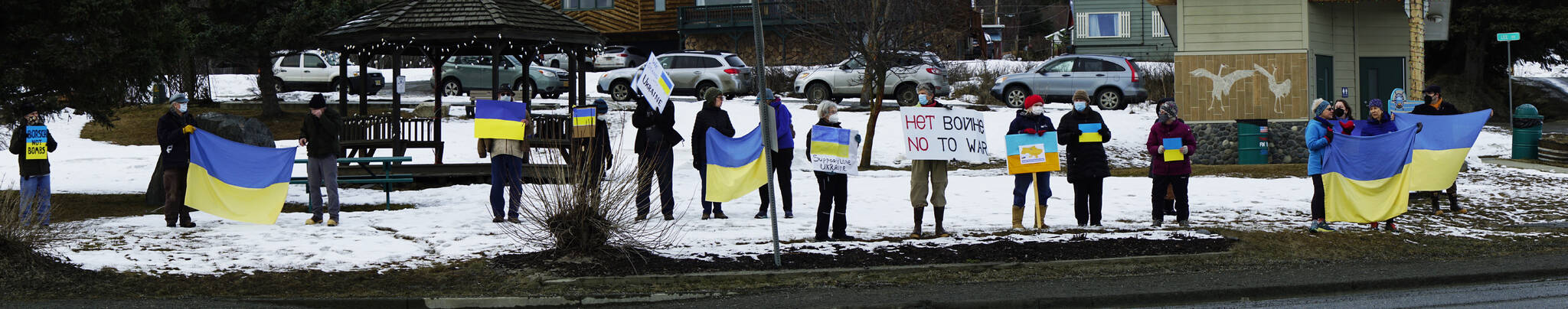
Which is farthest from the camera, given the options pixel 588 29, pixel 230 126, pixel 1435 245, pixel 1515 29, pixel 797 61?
pixel 797 61

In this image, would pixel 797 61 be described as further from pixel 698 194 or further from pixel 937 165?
pixel 937 165

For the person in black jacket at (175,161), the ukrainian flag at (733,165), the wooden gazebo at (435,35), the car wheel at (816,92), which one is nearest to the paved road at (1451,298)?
the ukrainian flag at (733,165)

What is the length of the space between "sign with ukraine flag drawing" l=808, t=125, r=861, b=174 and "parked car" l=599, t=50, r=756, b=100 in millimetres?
20569

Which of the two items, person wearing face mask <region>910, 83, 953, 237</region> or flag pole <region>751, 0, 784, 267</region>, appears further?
person wearing face mask <region>910, 83, 953, 237</region>

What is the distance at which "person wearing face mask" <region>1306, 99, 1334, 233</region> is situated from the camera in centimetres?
1195

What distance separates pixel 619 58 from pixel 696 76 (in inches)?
410

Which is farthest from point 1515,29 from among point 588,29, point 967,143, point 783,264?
point 783,264

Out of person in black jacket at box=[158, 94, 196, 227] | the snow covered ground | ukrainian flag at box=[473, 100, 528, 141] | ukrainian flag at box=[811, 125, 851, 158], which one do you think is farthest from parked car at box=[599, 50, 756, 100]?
ukrainian flag at box=[811, 125, 851, 158]

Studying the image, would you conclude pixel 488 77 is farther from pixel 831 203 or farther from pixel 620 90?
pixel 831 203

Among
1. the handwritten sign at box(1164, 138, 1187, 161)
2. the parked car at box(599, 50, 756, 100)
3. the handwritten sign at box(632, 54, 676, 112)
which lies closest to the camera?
the handwritten sign at box(632, 54, 676, 112)

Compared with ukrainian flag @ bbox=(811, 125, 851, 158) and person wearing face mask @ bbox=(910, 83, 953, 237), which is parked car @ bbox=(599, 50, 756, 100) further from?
ukrainian flag @ bbox=(811, 125, 851, 158)

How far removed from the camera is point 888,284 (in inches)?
372

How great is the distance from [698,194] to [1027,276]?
24.6 ft

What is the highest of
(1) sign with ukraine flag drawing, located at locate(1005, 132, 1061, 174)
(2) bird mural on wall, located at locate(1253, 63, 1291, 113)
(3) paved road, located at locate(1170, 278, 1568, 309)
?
(2) bird mural on wall, located at locate(1253, 63, 1291, 113)
